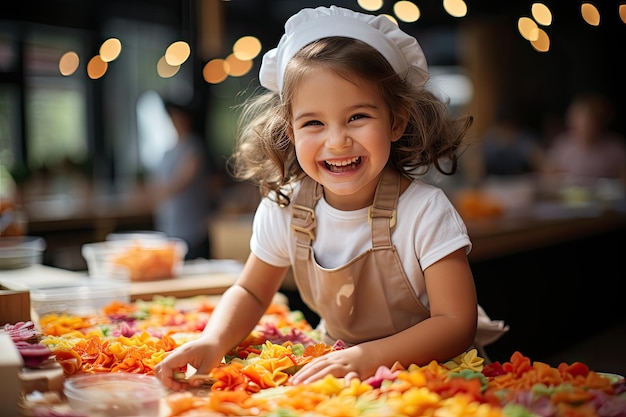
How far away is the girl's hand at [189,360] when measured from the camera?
1421 mm

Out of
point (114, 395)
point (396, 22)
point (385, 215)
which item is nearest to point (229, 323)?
point (385, 215)

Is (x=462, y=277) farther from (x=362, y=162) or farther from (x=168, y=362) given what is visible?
(x=168, y=362)

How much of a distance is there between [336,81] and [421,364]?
1.91ft

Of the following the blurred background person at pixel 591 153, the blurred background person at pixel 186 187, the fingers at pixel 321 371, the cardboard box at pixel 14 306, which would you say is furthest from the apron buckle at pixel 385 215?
the blurred background person at pixel 591 153

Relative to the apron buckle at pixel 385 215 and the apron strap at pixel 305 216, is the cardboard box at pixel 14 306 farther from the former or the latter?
the apron buckle at pixel 385 215

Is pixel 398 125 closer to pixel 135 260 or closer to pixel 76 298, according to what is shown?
pixel 76 298

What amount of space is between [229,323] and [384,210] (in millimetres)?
425

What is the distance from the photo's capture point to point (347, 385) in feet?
4.23

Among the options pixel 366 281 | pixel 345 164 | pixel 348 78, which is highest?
pixel 348 78

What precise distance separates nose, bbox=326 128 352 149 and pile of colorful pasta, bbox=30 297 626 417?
412 millimetres

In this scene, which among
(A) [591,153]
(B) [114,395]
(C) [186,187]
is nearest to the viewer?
(B) [114,395]

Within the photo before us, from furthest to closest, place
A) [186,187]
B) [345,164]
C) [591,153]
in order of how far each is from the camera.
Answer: [591,153]
[186,187]
[345,164]

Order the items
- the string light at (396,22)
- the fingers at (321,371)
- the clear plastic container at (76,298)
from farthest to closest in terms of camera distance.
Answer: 1. the string light at (396,22)
2. the clear plastic container at (76,298)
3. the fingers at (321,371)

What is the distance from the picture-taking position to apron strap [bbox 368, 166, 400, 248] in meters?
1.65
